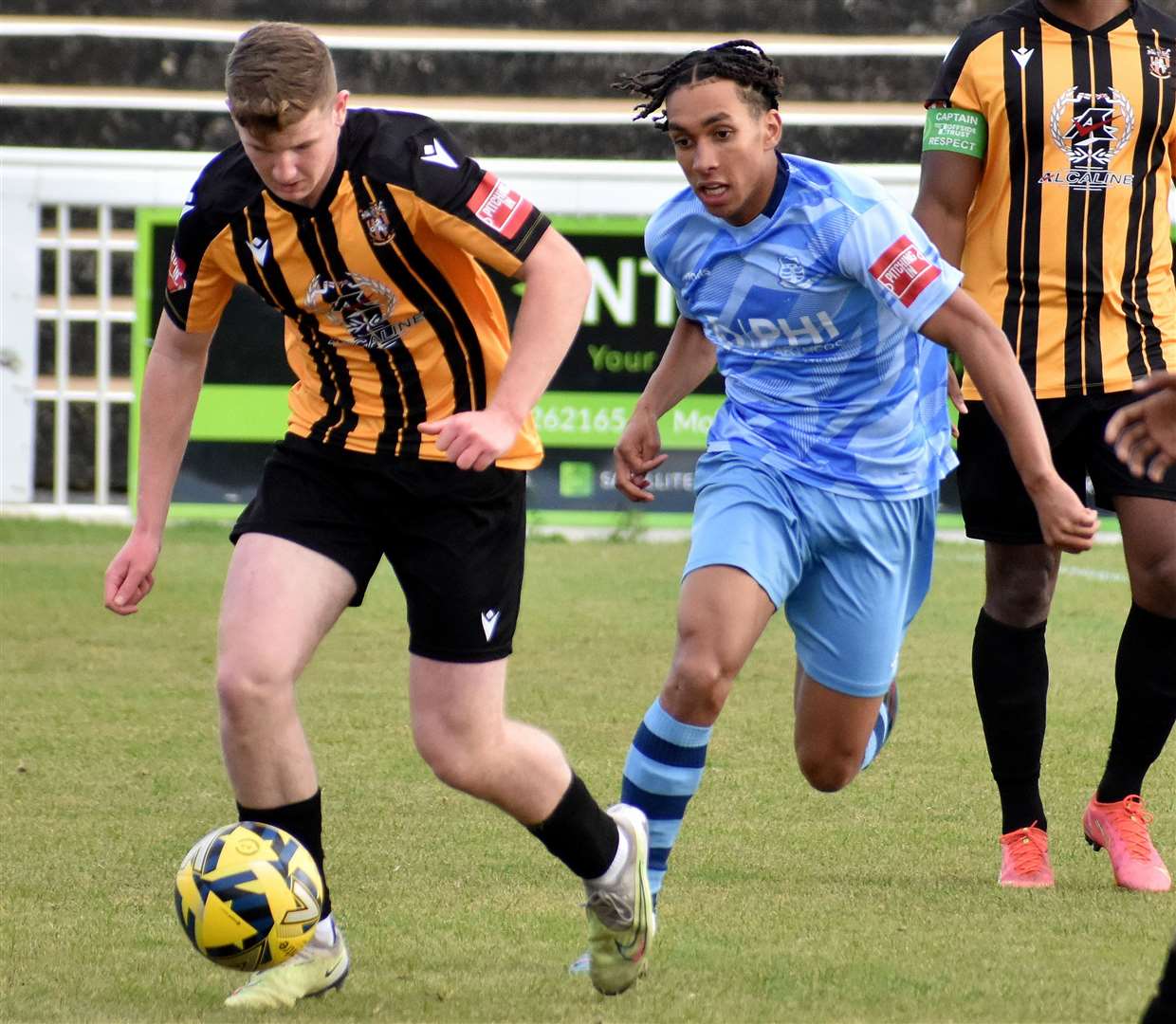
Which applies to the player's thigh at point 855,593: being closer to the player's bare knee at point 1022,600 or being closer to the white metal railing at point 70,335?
the player's bare knee at point 1022,600

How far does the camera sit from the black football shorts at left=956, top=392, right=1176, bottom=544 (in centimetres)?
517

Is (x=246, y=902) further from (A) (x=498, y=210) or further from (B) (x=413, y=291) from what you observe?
(A) (x=498, y=210)

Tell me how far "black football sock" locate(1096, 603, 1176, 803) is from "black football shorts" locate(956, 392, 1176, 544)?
352 millimetres

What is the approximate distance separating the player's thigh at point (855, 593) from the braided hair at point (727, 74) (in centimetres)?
93

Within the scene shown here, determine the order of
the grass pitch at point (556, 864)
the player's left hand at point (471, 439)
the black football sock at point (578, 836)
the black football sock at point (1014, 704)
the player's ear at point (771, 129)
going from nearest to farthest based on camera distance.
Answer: the player's left hand at point (471, 439)
the grass pitch at point (556, 864)
the black football sock at point (578, 836)
the player's ear at point (771, 129)
the black football sock at point (1014, 704)

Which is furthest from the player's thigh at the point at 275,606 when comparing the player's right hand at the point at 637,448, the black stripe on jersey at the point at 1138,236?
the black stripe on jersey at the point at 1138,236

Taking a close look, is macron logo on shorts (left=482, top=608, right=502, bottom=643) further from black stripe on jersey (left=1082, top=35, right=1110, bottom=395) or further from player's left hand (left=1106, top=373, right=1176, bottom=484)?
black stripe on jersey (left=1082, top=35, right=1110, bottom=395)

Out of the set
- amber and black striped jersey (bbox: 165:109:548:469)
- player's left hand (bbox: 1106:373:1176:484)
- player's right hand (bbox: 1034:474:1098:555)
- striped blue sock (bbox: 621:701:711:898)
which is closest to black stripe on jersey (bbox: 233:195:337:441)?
amber and black striped jersey (bbox: 165:109:548:469)

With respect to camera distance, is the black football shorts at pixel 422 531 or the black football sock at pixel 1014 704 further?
the black football sock at pixel 1014 704

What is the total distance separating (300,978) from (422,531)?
0.94 metres

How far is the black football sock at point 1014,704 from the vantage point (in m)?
5.32

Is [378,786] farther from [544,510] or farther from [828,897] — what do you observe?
[544,510]

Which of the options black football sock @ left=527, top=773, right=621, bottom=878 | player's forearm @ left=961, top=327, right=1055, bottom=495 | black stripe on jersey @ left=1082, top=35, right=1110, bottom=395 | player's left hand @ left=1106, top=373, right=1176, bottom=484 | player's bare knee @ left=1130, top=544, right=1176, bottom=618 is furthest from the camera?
black stripe on jersey @ left=1082, top=35, right=1110, bottom=395

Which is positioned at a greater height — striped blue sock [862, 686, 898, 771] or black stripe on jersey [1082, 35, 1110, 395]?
black stripe on jersey [1082, 35, 1110, 395]
